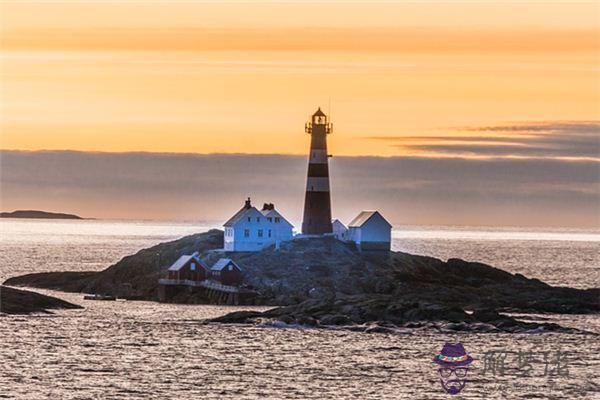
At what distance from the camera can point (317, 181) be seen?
103 meters

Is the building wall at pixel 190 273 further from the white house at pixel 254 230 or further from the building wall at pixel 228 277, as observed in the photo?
the white house at pixel 254 230

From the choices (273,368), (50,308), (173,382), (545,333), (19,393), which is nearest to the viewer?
(19,393)

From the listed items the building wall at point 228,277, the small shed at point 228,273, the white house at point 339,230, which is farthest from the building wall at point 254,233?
the building wall at point 228,277

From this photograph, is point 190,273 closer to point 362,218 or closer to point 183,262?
point 183,262

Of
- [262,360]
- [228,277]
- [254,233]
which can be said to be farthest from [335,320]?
[254,233]

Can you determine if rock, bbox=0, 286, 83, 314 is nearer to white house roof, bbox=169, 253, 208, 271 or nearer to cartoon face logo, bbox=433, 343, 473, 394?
white house roof, bbox=169, 253, 208, 271

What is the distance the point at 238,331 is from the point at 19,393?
22.5 m

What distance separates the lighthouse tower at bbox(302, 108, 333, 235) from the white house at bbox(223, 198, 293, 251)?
193 cm

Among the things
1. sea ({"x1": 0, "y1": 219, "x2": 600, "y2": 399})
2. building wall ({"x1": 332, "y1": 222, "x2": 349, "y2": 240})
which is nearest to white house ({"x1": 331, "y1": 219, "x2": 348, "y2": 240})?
building wall ({"x1": 332, "y1": 222, "x2": 349, "y2": 240})

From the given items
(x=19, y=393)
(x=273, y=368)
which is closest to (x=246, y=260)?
(x=273, y=368)

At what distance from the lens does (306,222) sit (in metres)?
105

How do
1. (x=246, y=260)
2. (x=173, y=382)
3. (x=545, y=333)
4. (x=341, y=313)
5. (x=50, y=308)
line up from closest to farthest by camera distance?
(x=173, y=382) < (x=545, y=333) < (x=341, y=313) < (x=50, y=308) < (x=246, y=260)

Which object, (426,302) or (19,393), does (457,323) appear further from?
(19,393)

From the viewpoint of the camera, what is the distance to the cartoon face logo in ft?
185
